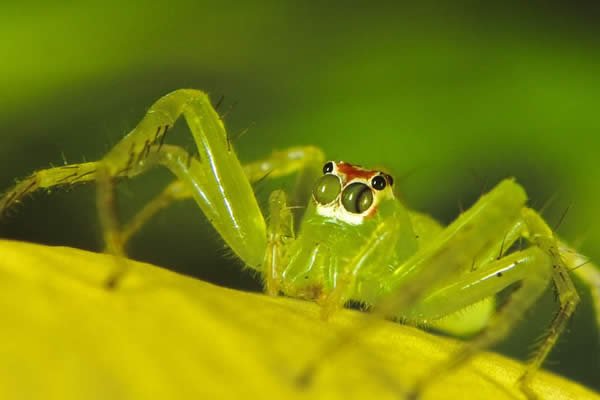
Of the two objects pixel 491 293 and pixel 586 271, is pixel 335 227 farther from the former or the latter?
pixel 586 271

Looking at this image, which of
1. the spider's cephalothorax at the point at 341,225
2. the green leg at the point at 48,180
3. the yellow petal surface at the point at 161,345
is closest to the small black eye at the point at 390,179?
the spider's cephalothorax at the point at 341,225

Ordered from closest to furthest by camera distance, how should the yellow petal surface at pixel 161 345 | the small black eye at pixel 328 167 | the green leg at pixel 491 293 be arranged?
the yellow petal surface at pixel 161 345 < the green leg at pixel 491 293 < the small black eye at pixel 328 167

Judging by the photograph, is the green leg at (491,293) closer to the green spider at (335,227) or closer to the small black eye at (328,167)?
the green spider at (335,227)

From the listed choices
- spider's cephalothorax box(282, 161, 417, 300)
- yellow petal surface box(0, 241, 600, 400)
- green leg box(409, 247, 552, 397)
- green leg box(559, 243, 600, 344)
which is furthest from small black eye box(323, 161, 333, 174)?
yellow petal surface box(0, 241, 600, 400)

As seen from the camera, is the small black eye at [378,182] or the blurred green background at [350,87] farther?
the small black eye at [378,182]

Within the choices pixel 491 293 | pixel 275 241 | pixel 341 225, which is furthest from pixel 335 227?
pixel 491 293

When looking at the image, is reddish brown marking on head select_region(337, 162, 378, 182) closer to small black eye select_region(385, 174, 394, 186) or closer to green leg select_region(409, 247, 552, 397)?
small black eye select_region(385, 174, 394, 186)
